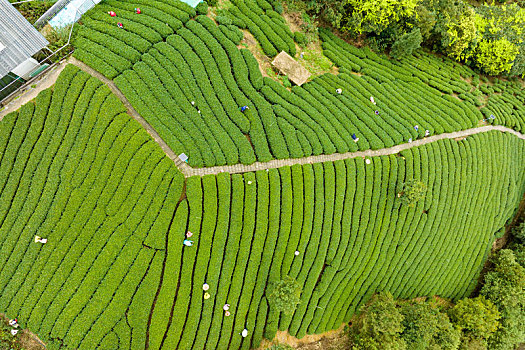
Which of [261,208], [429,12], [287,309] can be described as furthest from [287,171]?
[429,12]

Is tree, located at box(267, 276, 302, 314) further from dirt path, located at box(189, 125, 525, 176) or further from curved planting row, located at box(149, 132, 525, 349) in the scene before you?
dirt path, located at box(189, 125, 525, 176)

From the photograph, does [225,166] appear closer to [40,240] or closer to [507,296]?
[40,240]

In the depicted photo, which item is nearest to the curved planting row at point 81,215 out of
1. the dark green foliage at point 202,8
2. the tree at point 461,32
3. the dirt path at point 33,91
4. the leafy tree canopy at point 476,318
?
the dirt path at point 33,91

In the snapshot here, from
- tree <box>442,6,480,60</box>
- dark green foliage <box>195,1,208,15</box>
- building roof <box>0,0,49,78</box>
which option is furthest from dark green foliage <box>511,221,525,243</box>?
building roof <box>0,0,49,78</box>

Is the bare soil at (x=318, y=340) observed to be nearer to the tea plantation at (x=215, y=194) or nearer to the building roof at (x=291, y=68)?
the tea plantation at (x=215, y=194)

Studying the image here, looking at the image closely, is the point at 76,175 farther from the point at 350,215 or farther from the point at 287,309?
the point at 350,215

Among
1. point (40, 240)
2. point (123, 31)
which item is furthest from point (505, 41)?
point (40, 240)
